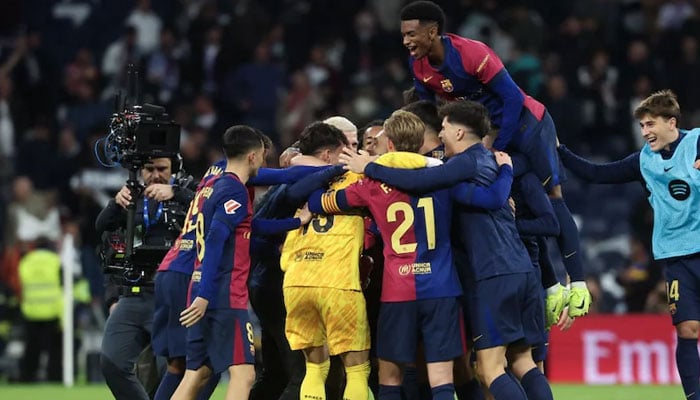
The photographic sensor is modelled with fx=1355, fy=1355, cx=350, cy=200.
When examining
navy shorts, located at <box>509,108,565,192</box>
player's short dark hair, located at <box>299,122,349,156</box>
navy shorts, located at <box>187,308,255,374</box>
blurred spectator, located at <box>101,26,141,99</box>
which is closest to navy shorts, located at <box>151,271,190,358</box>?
navy shorts, located at <box>187,308,255,374</box>

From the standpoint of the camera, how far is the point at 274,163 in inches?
695

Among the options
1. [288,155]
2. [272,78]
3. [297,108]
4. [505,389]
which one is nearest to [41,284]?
[297,108]

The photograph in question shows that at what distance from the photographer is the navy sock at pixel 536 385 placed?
852 cm

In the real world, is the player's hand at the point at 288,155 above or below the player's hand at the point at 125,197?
above

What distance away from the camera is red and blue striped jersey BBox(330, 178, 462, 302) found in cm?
838

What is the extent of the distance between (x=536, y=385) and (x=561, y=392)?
603 cm

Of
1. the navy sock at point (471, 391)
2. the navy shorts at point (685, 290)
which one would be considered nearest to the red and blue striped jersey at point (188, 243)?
the navy sock at point (471, 391)

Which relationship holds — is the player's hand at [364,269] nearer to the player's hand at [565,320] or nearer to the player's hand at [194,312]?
the player's hand at [194,312]

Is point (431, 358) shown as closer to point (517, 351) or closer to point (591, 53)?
point (517, 351)

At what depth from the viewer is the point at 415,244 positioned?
845 centimetres

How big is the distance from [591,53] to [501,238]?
11631 millimetres

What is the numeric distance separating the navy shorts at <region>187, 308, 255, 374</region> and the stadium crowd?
877 cm

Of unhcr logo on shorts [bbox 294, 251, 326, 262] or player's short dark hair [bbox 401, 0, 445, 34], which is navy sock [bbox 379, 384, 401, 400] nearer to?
unhcr logo on shorts [bbox 294, 251, 326, 262]

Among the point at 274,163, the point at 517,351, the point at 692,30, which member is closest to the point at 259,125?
the point at 274,163
